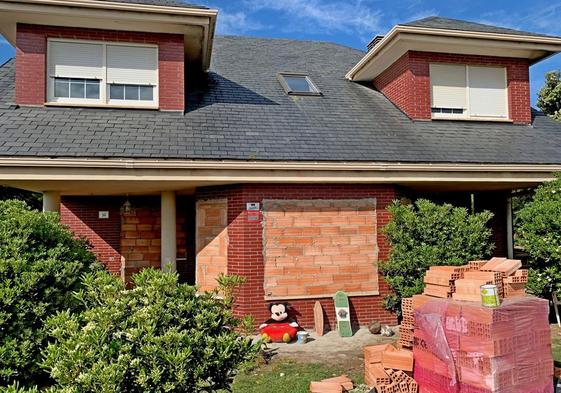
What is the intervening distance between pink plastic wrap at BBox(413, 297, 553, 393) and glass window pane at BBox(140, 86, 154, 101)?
7.87 meters

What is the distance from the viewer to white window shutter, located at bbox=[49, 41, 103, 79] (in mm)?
9477

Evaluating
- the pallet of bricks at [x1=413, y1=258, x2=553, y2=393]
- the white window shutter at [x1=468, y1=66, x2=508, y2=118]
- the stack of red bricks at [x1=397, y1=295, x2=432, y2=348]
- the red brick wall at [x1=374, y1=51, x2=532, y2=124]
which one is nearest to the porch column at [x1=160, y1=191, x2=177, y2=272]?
the stack of red bricks at [x1=397, y1=295, x2=432, y2=348]

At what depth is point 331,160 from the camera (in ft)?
28.6

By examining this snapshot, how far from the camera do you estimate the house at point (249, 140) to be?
8438 mm

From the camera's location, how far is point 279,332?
8180mm

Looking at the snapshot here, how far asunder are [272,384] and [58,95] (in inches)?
312

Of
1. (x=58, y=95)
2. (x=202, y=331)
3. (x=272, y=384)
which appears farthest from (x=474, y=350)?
(x=58, y=95)

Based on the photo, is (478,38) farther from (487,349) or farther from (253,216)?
(487,349)

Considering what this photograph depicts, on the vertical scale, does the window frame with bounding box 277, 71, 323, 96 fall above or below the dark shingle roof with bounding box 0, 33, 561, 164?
above

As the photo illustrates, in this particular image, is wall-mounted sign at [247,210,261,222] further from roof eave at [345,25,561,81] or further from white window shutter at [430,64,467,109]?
white window shutter at [430,64,467,109]

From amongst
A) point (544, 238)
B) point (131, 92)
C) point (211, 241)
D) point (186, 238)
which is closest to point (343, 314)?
point (211, 241)

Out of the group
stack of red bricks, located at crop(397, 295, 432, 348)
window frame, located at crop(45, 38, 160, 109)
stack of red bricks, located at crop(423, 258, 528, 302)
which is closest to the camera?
stack of red bricks, located at crop(423, 258, 528, 302)

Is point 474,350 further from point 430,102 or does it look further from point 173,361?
point 430,102

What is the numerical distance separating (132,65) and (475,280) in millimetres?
8660
